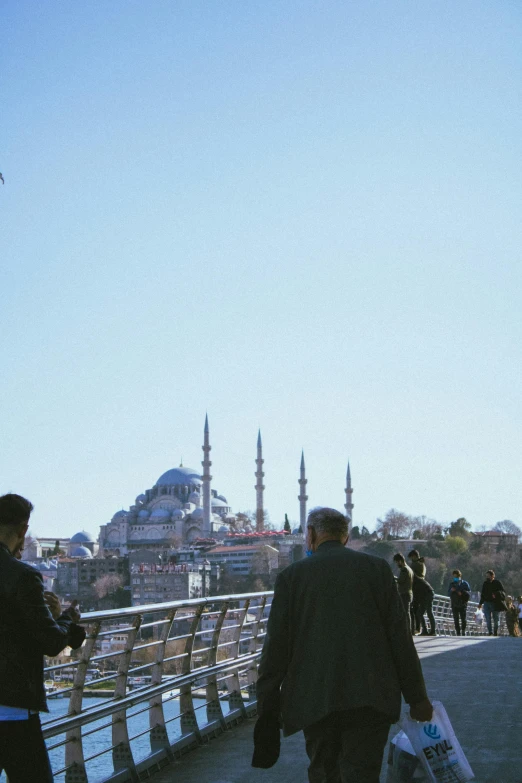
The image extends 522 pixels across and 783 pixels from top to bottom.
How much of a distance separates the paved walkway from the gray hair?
2441 millimetres

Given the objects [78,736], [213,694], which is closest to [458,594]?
[213,694]

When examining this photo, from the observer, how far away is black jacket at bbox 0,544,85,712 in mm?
3652

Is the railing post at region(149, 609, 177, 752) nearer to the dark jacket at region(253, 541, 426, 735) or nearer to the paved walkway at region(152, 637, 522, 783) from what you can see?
the paved walkway at region(152, 637, 522, 783)

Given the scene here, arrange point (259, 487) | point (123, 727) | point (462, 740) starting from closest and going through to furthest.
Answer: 1. point (123, 727)
2. point (462, 740)
3. point (259, 487)

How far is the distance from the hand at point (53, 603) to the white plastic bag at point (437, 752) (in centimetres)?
137

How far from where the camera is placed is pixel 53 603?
12.5 feet

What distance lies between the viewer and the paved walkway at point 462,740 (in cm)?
640

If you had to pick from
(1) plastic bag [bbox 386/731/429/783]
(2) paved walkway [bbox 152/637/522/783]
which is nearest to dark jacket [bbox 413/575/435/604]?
(2) paved walkway [bbox 152/637/522/783]

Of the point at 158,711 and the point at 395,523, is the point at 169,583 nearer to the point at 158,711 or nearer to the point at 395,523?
the point at 395,523

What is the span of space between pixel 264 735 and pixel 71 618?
0.78 meters

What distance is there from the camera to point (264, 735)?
13.1 feet

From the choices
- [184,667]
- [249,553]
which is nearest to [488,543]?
[249,553]

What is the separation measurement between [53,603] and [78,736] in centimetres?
236

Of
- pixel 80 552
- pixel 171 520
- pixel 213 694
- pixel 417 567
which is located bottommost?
pixel 213 694
